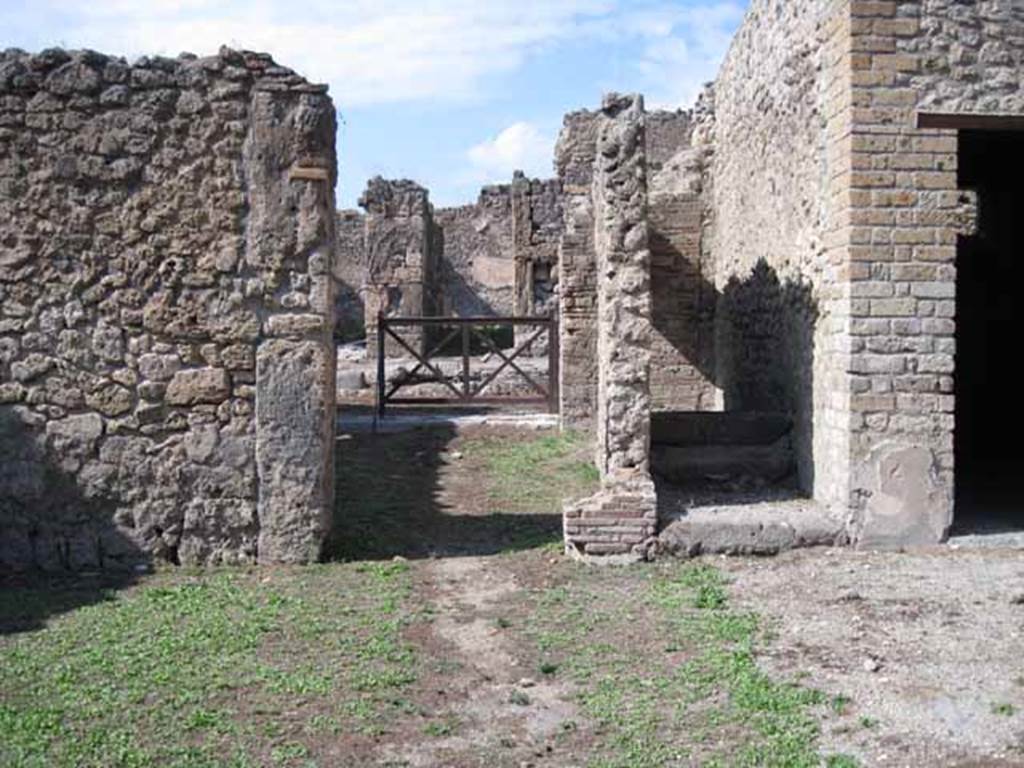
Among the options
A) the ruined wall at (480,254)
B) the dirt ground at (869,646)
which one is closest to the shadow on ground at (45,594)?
the dirt ground at (869,646)

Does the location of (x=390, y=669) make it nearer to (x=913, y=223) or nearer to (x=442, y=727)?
(x=442, y=727)

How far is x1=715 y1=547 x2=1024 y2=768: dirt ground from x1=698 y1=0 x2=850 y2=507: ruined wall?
917mm

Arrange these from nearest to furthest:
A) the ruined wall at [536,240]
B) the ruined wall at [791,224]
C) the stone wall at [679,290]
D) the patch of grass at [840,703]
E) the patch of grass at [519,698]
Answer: the patch of grass at [840,703], the patch of grass at [519,698], the ruined wall at [791,224], the stone wall at [679,290], the ruined wall at [536,240]

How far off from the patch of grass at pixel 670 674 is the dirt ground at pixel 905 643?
0.17 metres

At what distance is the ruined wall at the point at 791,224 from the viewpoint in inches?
308

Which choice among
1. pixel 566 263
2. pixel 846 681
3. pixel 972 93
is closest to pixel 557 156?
pixel 566 263

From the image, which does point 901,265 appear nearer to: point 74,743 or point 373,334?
point 74,743

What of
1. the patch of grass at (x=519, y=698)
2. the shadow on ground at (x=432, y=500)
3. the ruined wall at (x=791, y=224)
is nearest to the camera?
the patch of grass at (x=519, y=698)

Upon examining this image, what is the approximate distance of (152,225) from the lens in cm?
712

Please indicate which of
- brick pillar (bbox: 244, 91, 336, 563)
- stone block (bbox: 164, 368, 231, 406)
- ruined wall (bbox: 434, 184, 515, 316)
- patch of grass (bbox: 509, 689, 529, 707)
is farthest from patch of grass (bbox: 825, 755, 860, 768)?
ruined wall (bbox: 434, 184, 515, 316)

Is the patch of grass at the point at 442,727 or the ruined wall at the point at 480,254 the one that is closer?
the patch of grass at the point at 442,727

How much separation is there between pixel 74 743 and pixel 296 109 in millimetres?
4218

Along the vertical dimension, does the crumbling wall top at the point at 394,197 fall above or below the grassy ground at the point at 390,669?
above

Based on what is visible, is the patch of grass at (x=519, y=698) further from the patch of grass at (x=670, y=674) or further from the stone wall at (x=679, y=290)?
the stone wall at (x=679, y=290)
